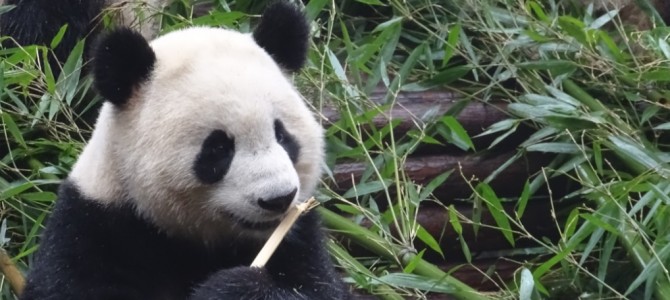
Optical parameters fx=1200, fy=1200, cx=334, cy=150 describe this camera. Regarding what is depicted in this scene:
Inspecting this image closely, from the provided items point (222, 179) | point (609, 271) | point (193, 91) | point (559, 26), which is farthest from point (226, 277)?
point (559, 26)

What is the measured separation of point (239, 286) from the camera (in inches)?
85.3

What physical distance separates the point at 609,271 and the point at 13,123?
160cm

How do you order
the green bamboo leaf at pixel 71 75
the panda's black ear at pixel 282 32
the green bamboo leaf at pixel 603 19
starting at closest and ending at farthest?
the panda's black ear at pixel 282 32 → the green bamboo leaf at pixel 71 75 → the green bamboo leaf at pixel 603 19

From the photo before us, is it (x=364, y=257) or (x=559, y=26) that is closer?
(x=364, y=257)

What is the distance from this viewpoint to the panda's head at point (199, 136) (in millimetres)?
2141

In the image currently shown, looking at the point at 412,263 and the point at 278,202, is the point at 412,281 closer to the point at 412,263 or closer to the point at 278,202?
the point at 412,263

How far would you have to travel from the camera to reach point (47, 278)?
226 cm

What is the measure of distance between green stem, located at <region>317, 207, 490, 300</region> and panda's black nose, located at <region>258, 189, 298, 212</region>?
0.64 m

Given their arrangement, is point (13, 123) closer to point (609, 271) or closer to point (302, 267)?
point (302, 267)

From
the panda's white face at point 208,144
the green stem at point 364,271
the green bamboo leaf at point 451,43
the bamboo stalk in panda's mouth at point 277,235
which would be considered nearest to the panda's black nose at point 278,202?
the panda's white face at point 208,144

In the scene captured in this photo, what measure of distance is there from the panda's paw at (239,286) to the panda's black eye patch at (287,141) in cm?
22

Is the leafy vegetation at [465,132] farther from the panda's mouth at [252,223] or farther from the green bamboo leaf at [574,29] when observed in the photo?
the panda's mouth at [252,223]

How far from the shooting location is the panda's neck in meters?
2.26

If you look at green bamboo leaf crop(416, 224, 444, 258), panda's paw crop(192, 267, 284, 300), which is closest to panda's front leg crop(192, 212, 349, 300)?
panda's paw crop(192, 267, 284, 300)
